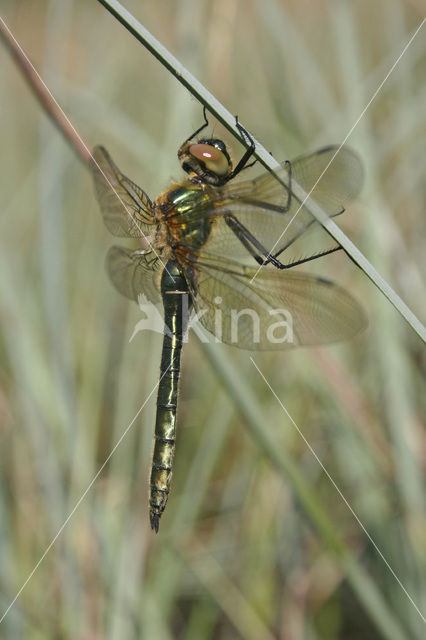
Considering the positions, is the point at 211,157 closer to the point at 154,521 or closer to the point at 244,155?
the point at 244,155

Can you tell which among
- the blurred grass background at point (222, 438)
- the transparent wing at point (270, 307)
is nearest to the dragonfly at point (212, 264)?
the transparent wing at point (270, 307)

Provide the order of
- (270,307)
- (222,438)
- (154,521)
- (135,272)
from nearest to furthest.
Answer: (154,521) < (270,307) < (135,272) < (222,438)

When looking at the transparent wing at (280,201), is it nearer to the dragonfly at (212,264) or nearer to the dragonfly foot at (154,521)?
the dragonfly at (212,264)

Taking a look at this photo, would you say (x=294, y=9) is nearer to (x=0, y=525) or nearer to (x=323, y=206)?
(x=323, y=206)

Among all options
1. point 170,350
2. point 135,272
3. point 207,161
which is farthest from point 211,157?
point 170,350

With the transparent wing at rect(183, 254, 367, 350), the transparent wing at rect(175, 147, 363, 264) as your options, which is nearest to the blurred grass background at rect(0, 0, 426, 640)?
the transparent wing at rect(183, 254, 367, 350)

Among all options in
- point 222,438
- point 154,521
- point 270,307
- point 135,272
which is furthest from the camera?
point 222,438
